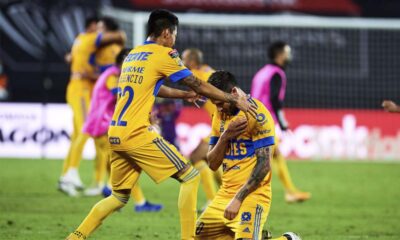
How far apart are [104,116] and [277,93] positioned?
8.35ft

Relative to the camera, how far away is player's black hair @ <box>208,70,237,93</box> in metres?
7.78

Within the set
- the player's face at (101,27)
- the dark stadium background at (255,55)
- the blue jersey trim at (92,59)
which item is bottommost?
the blue jersey trim at (92,59)

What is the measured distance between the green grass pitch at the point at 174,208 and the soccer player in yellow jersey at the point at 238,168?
189 centimetres

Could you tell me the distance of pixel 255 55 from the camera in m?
24.0

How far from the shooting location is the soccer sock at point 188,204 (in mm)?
8086

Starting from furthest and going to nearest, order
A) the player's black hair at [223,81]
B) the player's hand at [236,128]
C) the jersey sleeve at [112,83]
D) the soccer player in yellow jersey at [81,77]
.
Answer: the soccer player in yellow jersey at [81,77]
the jersey sleeve at [112,83]
the player's black hair at [223,81]
the player's hand at [236,128]

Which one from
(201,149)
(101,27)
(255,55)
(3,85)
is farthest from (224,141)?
(255,55)

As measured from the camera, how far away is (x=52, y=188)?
14.4 meters

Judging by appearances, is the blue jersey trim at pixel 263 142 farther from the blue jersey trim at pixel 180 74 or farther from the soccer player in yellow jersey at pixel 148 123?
the blue jersey trim at pixel 180 74

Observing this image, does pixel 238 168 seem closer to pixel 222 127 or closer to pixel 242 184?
pixel 242 184

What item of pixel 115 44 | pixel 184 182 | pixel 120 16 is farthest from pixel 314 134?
pixel 184 182

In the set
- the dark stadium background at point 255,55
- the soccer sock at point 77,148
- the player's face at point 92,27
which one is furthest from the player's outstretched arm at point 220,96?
Answer: the dark stadium background at point 255,55

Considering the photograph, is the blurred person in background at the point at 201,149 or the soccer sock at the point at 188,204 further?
the blurred person in background at the point at 201,149

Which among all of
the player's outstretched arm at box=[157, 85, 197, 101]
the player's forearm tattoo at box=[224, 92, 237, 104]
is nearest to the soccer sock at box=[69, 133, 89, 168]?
the player's outstretched arm at box=[157, 85, 197, 101]
